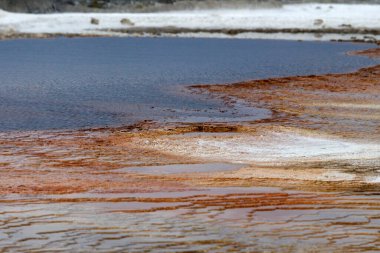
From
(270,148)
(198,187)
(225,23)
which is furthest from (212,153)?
(225,23)

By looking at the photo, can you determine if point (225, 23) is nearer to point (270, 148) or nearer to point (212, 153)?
point (270, 148)

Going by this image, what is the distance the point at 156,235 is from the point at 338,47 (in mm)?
34242

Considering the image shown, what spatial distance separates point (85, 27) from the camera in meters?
50.9

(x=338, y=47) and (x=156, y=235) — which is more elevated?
(x=156, y=235)

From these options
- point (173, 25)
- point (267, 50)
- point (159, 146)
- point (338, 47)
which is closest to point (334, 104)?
point (159, 146)

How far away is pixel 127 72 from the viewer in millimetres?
25078

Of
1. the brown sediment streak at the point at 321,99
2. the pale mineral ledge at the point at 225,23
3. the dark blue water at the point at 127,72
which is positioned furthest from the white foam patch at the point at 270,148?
the pale mineral ledge at the point at 225,23

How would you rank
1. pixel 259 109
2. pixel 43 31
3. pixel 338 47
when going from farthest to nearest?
1. pixel 43 31
2. pixel 338 47
3. pixel 259 109

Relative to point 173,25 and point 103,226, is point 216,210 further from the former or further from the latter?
point 173,25

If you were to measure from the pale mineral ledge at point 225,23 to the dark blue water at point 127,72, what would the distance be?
19.5 feet

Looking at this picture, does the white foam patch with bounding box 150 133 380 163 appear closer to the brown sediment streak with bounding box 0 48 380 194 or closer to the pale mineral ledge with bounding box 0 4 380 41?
the brown sediment streak with bounding box 0 48 380 194

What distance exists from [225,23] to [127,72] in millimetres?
30689

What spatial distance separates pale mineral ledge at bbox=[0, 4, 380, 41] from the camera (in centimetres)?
4950

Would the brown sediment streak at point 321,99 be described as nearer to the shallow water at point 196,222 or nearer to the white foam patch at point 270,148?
the white foam patch at point 270,148
